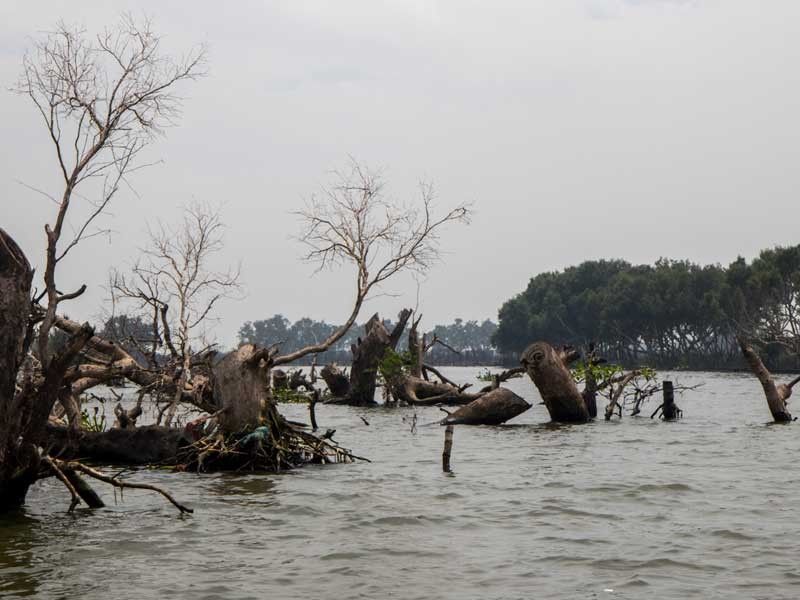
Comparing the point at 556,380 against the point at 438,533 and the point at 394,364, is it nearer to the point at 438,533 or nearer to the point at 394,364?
the point at 394,364

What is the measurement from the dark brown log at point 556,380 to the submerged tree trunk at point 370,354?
11291 mm

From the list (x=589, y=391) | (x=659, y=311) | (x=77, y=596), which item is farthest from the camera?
(x=659, y=311)

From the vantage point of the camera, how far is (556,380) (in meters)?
27.0

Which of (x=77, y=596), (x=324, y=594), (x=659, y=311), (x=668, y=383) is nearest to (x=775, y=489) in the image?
(x=324, y=594)

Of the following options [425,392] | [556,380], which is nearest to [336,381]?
[425,392]

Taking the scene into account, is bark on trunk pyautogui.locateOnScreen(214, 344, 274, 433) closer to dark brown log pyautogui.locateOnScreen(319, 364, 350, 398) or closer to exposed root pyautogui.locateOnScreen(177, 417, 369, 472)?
exposed root pyautogui.locateOnScreen(177, 417, 369, 472)

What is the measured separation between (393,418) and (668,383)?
358 inches

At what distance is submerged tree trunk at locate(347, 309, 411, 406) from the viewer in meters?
38.3

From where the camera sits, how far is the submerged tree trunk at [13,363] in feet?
35.7

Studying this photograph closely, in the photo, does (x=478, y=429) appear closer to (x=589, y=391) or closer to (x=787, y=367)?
(x=589, y=391)

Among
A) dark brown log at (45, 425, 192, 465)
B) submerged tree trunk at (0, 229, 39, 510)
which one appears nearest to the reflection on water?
dark brown log at (45, 425, 192, 465)

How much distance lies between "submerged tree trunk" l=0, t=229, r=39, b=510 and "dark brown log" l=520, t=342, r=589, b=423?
16.7 m

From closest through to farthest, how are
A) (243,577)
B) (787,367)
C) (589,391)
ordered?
(243,577), (589,391), (787,367)

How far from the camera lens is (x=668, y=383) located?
28.9 meters
